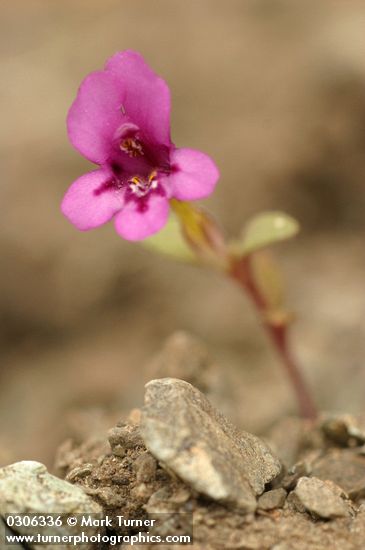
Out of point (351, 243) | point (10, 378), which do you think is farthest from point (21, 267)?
point (351, 243)

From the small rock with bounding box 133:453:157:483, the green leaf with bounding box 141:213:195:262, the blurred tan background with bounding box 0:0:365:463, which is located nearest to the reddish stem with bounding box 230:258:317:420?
the green leaf with bounding box 141:213:195:262

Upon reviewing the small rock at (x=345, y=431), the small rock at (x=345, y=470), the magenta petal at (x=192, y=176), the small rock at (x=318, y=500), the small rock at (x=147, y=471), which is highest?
the magenta petal at (x=192, y=176)

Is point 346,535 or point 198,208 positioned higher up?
point 198,208

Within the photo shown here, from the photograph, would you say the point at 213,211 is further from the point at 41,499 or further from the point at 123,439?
the point at 41,499

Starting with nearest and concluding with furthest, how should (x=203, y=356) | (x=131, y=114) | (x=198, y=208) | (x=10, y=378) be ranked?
(x=131, y=114)
(x=198, y=208)
(x=203, y=356)
(x=10, y=378)

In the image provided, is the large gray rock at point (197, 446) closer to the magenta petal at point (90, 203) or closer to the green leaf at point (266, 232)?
the magenta petal at point (90, 203)

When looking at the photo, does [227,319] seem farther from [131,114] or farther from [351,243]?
[131,114]

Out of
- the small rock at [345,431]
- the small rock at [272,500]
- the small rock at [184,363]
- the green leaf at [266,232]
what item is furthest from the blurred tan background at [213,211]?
the small rock at [272,500]
